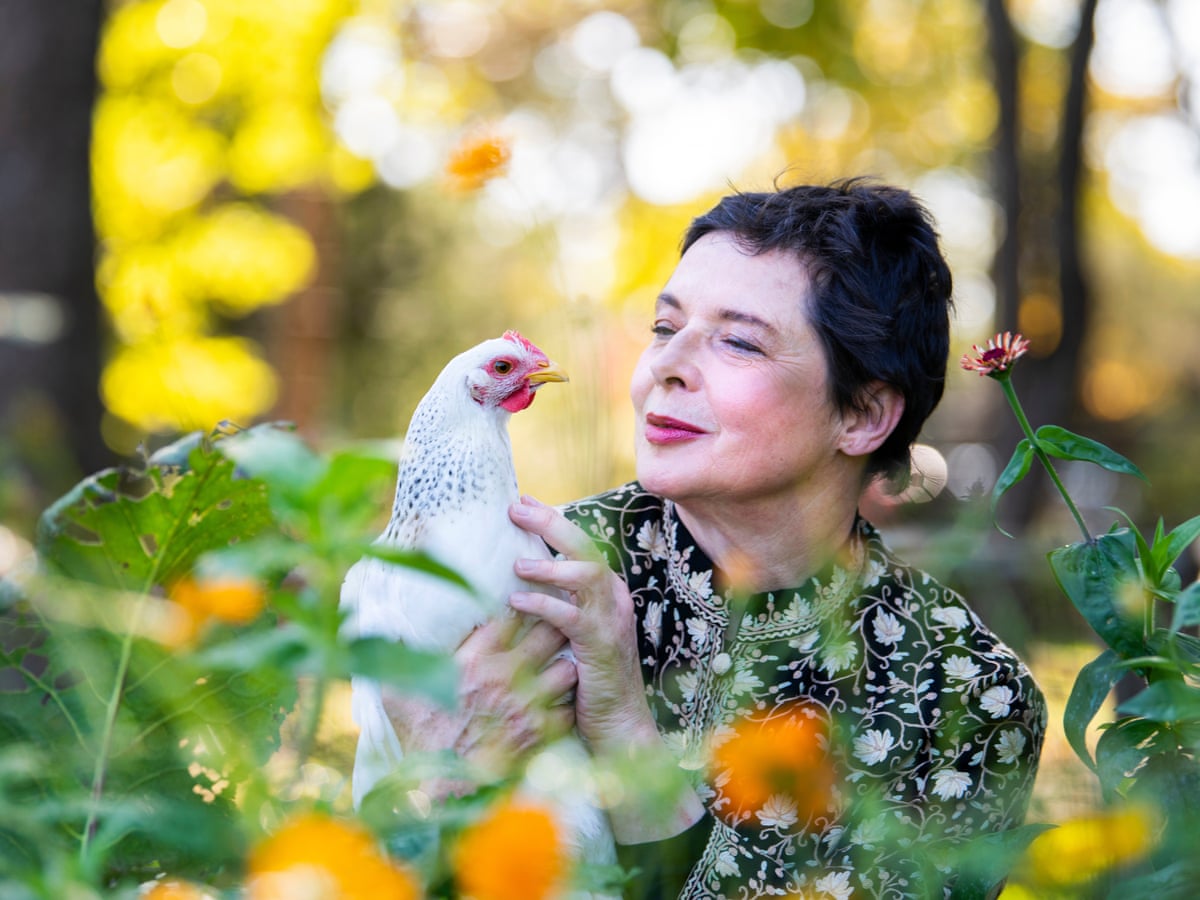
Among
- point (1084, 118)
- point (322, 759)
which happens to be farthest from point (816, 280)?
point (1084, 118)

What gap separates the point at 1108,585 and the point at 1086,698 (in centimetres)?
13

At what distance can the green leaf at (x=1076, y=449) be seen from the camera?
1.35m

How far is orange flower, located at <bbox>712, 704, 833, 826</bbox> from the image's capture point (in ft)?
4.04

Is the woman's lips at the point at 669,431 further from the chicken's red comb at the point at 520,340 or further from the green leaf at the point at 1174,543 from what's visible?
the green leaf at the point at 1174,543

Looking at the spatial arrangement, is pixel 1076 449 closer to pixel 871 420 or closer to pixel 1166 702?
pixel 1166 702

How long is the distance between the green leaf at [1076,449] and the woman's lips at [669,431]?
2.30ft

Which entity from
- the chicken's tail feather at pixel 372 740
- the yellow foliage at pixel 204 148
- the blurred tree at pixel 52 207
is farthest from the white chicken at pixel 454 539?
the yellow foliage at pixel 204 148

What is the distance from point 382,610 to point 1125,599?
99 centimetres

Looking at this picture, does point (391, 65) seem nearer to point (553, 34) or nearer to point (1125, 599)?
point (553, 34)

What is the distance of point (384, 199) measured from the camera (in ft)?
46.3

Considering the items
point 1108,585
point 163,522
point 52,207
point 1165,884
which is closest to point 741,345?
point 1108,585

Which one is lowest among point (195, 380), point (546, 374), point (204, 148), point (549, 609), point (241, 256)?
point (195, 380)

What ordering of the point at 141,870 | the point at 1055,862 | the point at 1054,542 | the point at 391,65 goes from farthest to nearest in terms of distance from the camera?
1. the point at 391,65
2. the point at 1054,542
3. the point at 141,870
4. the point at 1055,862

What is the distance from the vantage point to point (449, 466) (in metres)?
1.78
